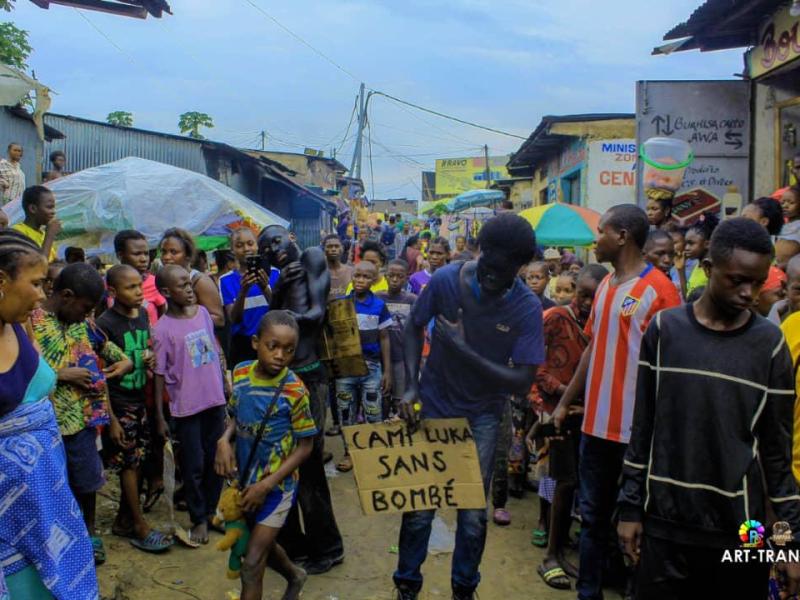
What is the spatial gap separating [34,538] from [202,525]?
2441 mm

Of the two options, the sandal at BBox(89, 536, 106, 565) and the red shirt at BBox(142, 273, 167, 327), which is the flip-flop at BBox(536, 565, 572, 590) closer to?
the sandal at BBox(89, 536, 106, 565)

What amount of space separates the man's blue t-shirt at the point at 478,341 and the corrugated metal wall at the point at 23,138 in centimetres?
1028

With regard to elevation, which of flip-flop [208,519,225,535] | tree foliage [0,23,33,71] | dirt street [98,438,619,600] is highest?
tree foliage [0,23,33,71]

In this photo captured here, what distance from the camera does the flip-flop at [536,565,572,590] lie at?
4516mm

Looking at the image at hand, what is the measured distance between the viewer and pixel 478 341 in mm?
3828

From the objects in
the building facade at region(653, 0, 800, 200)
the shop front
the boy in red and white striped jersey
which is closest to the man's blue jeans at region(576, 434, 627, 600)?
the boy in red and white striped jersey

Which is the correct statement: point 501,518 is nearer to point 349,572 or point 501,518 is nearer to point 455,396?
point 349,572

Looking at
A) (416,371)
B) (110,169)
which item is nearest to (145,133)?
(110,169)

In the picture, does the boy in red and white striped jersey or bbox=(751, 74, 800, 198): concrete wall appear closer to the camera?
the boy in red and white striped jersey

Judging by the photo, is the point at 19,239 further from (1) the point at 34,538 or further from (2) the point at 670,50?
(2) the point at 670,50

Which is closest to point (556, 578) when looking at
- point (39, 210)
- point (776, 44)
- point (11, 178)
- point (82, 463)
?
point (82, 463)

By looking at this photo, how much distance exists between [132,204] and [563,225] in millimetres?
5761

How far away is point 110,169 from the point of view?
938cm

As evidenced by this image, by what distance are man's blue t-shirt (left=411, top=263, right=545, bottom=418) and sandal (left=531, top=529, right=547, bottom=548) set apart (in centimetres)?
173
